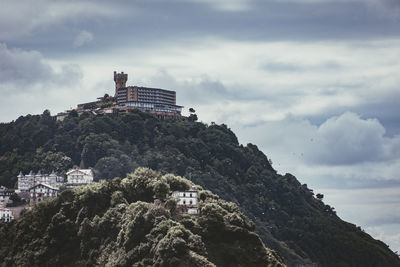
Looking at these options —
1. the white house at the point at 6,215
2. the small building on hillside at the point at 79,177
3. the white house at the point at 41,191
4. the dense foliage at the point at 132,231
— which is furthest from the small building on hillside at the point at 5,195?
the dense foliage at the point at 132,231

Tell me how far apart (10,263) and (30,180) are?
5337 cm

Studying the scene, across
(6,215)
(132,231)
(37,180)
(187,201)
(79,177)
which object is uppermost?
(79,177)

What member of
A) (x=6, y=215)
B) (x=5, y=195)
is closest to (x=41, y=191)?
(x=5, y=195)

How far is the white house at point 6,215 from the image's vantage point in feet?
584

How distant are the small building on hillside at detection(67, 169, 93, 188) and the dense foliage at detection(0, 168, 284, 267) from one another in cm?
4286

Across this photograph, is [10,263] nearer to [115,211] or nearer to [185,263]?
[115,211]

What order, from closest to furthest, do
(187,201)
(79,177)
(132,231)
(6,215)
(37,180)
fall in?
(132,231)
(187,201)
(6,215)
(37,180)
(79,177)

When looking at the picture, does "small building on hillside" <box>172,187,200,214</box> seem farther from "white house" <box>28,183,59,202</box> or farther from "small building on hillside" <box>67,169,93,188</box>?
"small building on hillside" <box>67,169,93,188</box>

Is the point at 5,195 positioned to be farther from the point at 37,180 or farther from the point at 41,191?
the point at 37,180

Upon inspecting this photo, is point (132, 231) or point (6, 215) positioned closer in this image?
point (132, 231)

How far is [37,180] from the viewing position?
7682 inches

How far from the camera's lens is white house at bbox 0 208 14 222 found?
584 ft

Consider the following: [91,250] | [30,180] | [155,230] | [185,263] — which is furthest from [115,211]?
[30,180]

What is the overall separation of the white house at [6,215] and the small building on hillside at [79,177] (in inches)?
734
